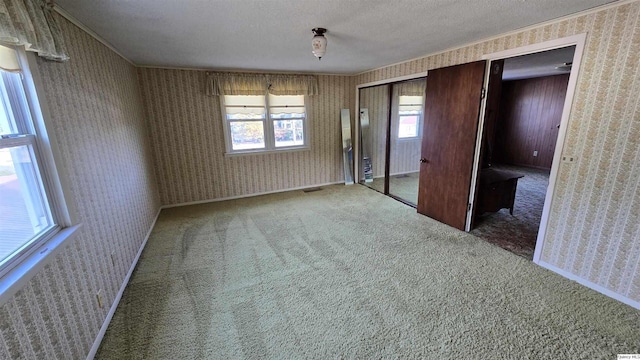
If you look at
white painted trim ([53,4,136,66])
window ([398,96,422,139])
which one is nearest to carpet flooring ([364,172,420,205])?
window ([398,96,422,139])

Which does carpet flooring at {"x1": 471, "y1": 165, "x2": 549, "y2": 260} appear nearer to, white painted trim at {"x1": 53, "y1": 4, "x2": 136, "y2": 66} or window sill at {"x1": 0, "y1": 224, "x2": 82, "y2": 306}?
window sill at {"x1": 0, "y1": 224, "x2": 82, "y2": 306}

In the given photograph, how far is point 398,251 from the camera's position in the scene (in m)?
2.79

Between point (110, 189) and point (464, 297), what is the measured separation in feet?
10.3

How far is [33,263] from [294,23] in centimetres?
227

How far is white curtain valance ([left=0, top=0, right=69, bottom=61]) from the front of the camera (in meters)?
1.18

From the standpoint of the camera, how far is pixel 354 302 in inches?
80.9

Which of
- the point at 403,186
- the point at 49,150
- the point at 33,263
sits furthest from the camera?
the point at 403,186

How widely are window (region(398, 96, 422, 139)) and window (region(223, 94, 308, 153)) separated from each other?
221 centimetres

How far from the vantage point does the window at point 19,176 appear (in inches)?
49.1

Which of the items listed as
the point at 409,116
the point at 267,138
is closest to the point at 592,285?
the point at 409,116

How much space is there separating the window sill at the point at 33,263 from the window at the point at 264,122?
3.14m

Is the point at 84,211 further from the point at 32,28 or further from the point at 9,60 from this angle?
the point at 32,28

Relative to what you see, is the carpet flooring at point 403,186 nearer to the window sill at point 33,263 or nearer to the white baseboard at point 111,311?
the white baseboard at point 111,311

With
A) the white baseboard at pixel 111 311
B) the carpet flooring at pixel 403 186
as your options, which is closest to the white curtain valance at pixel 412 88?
the carpet flooring at pixel 403 186
